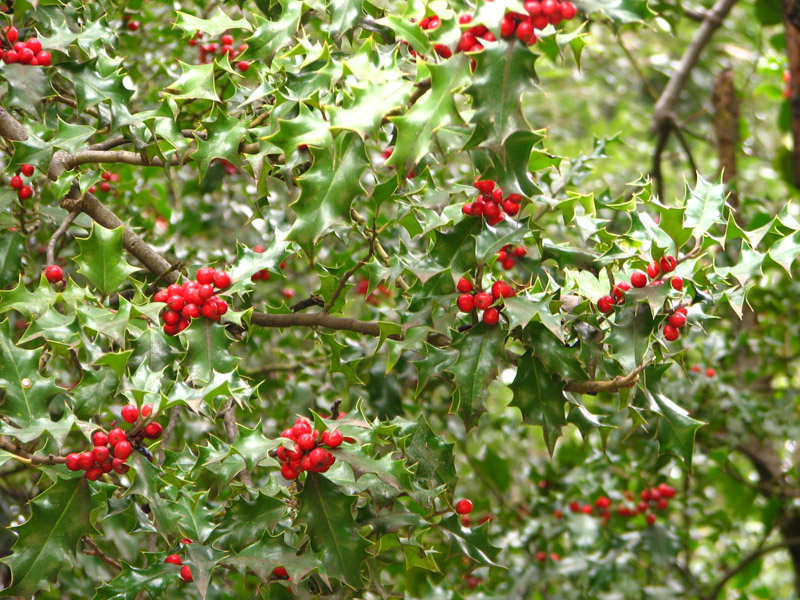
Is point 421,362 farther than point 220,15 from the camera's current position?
No

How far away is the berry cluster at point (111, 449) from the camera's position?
1311 millimetres

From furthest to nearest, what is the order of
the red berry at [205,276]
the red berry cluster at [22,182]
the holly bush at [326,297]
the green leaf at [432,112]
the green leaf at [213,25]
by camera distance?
the red berry cluster at [22,182] → the green leaf at [213,25] → the red berry at [205,276] → the holly bush at [326,297] → the green leaf at [432,112]

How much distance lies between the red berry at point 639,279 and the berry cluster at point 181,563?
3.00 feet

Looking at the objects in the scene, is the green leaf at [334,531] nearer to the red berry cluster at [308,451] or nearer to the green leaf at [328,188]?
the red berry cluster at [308,451]

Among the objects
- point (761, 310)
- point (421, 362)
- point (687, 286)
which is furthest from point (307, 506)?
point (761, 310)

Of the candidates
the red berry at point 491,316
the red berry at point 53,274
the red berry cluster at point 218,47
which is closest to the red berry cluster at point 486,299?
the red berry at point 491,316

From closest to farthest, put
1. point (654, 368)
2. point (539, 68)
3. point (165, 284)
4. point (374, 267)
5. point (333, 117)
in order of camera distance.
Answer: point (333, 117) → point (654, 368) → point (374, 267) → point (165, 284) → point (539, 68)

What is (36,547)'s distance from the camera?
1.35 metres

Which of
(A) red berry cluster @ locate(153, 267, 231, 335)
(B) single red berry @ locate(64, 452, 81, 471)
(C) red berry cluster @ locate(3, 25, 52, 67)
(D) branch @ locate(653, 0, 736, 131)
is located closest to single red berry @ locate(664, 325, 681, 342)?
(A) red berry cluster @ locate(153, 267, 231, 335)

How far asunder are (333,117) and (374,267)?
0.50 m

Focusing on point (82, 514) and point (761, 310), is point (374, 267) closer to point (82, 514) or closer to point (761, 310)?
point (82, 514)

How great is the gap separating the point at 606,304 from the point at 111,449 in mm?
914

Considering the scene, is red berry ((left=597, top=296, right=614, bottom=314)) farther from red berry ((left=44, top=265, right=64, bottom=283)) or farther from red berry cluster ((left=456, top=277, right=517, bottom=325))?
red berry ((left=44, top=265, right=64, bottom=283))

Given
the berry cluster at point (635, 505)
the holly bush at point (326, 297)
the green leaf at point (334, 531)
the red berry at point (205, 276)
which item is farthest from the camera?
the berry cluster at point (635, 505)
